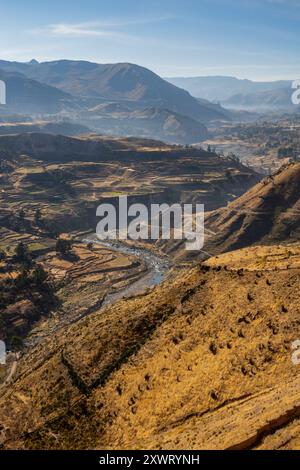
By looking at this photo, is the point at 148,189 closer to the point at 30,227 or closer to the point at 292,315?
the point at 30,227

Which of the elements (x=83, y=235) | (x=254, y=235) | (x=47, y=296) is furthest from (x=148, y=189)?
(x=47, y=296)

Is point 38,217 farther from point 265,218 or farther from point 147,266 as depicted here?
point 265,218

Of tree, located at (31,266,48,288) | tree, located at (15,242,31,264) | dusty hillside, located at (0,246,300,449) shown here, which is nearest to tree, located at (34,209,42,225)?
tree, located at (15,242,31,264)

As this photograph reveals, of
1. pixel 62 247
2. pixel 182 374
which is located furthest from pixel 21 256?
pixel 182 374

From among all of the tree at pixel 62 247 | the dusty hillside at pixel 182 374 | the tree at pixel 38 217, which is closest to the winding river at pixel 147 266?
Result: the tree at pixel 62 247

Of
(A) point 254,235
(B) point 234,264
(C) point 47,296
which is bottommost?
(C) point 47,296

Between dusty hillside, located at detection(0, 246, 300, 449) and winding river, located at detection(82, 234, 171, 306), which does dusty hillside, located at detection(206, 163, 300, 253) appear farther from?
dusty hillside, located at detection(0, 246, 300, 449)

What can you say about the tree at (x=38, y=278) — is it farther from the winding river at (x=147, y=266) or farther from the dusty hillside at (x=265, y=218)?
the dusty hillside at (x=265, y=218)
